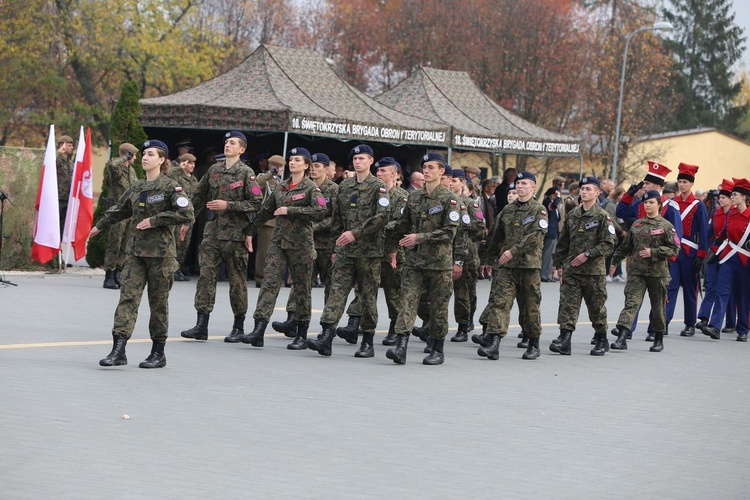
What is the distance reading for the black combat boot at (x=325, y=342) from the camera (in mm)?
11656

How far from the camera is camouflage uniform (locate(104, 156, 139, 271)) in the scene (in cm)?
1745

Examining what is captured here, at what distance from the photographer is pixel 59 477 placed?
6.38 metres

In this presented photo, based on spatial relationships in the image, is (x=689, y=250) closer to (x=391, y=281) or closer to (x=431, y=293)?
(x=391, y=281)

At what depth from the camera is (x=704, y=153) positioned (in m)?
55.5

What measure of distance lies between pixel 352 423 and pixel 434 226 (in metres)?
3.54

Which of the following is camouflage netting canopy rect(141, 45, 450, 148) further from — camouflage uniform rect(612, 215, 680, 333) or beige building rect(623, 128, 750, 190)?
beige building rect(623, 128, 750, 190)

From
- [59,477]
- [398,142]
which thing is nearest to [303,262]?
[59,477]

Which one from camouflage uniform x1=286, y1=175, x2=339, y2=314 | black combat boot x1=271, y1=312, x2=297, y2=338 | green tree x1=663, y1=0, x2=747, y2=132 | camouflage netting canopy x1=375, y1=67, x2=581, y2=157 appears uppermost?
green tree x1=663, y1=0, x2=747, y2=132

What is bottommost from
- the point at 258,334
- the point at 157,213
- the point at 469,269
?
the point at 258,334

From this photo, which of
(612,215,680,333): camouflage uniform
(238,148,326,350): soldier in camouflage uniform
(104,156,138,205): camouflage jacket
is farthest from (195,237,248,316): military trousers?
(104,156,138,205): camouflage jacket

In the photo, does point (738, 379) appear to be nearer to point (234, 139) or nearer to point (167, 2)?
point (234, 139)

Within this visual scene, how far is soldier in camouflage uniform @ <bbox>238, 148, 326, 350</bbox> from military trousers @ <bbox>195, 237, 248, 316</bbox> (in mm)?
356

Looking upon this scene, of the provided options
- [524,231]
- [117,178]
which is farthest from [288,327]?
[117,178]

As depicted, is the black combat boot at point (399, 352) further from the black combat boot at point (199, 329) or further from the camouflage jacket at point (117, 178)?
the camouflage jacket at point (117, 178)
